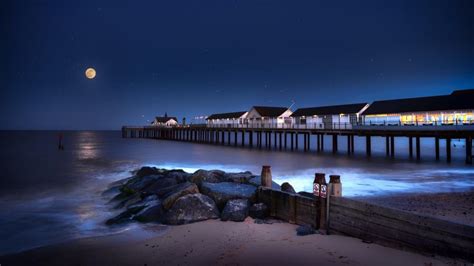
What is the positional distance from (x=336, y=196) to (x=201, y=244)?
146 inches

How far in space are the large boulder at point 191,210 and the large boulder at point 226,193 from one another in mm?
357

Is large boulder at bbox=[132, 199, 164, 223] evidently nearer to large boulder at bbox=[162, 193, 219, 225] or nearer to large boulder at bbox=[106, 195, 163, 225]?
large boulder at bbox=[106, 195, 163, 225]

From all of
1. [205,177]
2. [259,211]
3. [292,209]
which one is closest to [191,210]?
[259,211]

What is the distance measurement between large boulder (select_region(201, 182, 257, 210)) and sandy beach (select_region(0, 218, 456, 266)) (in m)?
1.18

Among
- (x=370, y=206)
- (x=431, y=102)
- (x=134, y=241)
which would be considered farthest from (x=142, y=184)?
(x=431, y=102)

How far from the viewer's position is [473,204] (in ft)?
37.5

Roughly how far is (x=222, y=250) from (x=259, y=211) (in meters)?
2.39

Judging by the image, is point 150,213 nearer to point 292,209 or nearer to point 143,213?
point 143,213

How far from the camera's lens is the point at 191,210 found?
1030 centimetres

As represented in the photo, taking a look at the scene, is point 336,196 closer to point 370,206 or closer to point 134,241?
point 370,206

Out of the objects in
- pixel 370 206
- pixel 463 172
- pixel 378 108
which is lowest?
pixel 463 172

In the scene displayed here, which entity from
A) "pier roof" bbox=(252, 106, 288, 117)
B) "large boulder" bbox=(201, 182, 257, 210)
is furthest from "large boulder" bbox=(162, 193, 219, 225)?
"pier roof" bbox=(252, 106, 288, 117)

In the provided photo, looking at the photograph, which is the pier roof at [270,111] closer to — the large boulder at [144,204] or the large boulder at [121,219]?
the large boulder at [144,204]

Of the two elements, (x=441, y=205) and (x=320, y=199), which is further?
Result: (x=441, y=205)
